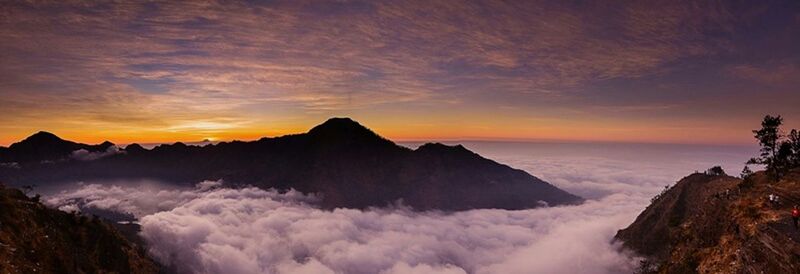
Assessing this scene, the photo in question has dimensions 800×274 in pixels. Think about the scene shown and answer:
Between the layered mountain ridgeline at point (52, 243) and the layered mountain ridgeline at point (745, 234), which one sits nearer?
the layered mountain ridgeline at point (745, 234)

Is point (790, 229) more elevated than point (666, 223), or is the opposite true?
point (790, 229)

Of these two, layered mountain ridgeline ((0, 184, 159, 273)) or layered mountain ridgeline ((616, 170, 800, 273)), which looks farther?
layered mountain ridgeline ((0, 184, 159, 273))

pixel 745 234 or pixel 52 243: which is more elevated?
pixel 745 234

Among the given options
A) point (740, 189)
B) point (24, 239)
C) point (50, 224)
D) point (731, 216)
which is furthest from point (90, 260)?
point (740, 189)

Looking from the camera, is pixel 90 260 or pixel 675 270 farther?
pixel 90 260

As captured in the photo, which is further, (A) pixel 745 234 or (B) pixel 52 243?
(B) pixel 52 243

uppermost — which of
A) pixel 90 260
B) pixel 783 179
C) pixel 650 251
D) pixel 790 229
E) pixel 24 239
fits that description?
pixel 783 179

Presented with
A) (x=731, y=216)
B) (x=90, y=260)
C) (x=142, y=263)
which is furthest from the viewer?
(x=142, y=263)

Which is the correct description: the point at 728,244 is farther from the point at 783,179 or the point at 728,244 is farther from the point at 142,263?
the point at 142,263
